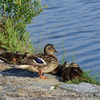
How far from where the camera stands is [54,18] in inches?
696

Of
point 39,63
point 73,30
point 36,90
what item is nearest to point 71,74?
point 39,63

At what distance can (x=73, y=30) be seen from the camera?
15.1 metres

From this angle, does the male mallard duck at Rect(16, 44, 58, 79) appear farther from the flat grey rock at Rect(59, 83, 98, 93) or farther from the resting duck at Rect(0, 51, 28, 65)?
the resting duck at Rect(0, 51, 28, 65)

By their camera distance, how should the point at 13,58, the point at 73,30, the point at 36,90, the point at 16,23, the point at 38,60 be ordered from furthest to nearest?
1. the point at 73,30
2. the point at 16,23
3. the point at 13,58
4. the point at 38,60
5. the point at 36,90

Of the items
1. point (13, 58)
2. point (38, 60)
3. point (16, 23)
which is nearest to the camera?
point (38, 60)

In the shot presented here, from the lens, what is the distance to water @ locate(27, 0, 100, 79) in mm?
11278

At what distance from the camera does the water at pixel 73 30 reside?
37.0 ft

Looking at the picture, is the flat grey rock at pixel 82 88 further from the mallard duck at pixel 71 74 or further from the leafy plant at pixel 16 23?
the leafy plant at pixel 16 23

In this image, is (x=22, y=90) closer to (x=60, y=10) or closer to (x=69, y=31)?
(x=69, y=31)

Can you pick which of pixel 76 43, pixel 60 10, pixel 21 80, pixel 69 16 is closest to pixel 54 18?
pixel 69 16

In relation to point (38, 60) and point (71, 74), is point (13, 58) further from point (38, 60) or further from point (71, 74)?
point (71, 74)

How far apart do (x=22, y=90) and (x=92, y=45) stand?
7562 millimetres

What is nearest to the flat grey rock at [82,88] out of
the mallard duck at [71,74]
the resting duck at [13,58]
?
the mallard duck at [71,74]

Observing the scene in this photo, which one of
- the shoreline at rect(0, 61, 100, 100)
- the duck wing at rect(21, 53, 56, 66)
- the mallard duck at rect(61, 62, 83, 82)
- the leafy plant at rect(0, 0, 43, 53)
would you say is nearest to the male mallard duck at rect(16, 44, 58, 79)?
the duck wing at rect(21, 53, 56, 66)
